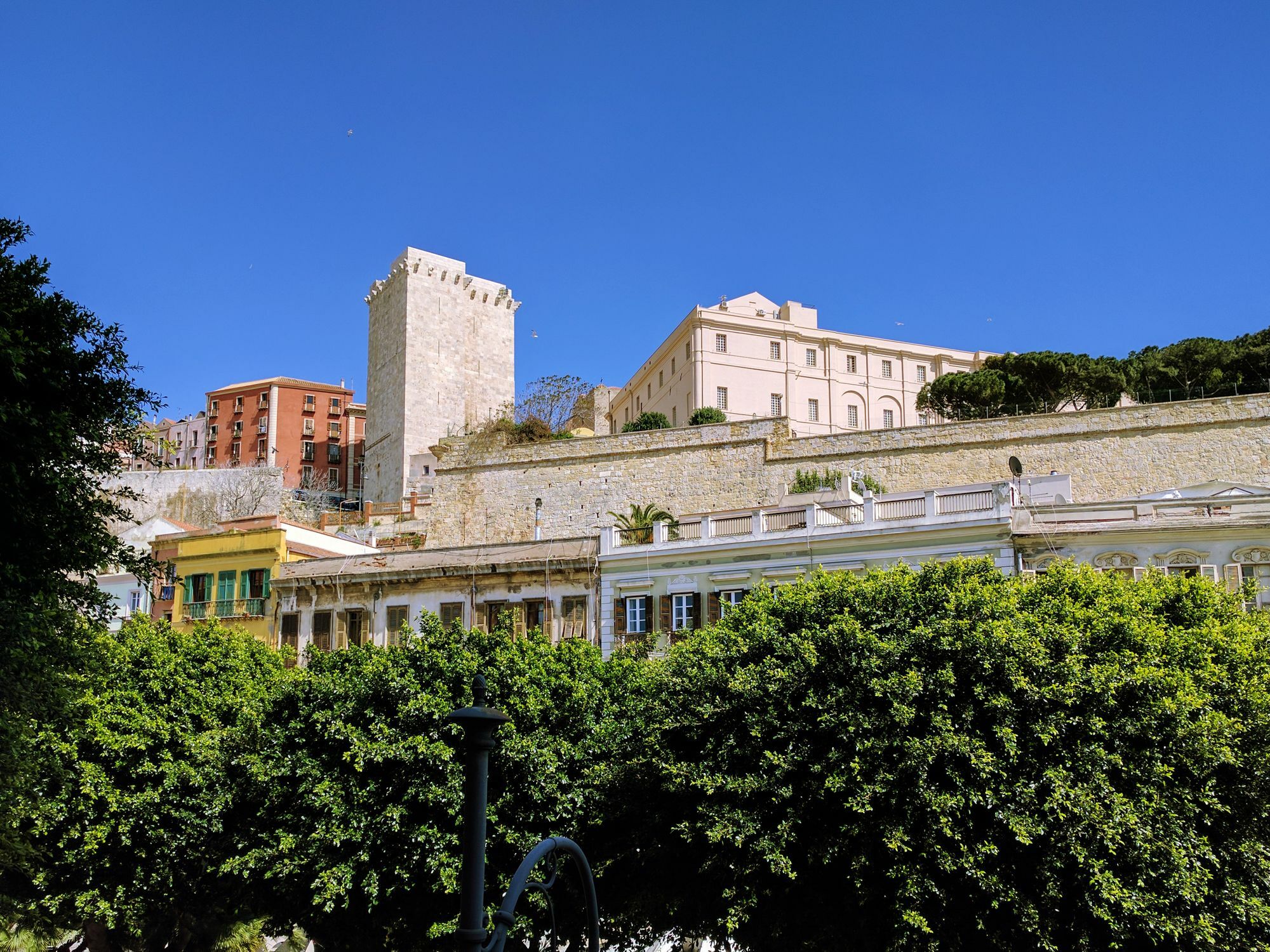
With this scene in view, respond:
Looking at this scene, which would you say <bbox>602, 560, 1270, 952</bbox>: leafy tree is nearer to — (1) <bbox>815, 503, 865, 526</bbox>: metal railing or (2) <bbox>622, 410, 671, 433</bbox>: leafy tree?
Answer: (1) <bbox>815, 503, 865, 526</bbox>: metal railing

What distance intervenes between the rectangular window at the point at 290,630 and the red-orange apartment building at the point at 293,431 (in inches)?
1754

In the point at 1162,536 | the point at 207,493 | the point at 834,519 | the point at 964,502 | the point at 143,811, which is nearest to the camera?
the point at 143,811

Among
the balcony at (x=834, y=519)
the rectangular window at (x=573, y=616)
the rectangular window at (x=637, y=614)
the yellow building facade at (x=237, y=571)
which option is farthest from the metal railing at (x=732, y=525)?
the yellow building facade at (x=237, y=571)

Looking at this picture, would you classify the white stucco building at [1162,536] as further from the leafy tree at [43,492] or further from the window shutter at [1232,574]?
the leafy tree at [43,492]

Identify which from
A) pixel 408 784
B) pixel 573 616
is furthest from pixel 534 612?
pixel 408 784

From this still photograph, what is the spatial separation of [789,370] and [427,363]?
2066 centimetres

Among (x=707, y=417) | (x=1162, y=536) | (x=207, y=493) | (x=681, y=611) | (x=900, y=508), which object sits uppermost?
(x=707, y=417)

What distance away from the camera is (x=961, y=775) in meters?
16.8

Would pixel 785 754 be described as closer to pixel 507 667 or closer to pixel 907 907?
pixel 907 907

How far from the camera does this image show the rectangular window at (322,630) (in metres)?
35.3

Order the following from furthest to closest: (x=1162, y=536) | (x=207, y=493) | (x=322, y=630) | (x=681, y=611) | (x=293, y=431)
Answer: (x=293, y=431)
(x=207, y=493)
(x=322, y=630)
(x=681, y=611)
(x=1162, y=536)

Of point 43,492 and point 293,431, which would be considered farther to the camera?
point 293,431

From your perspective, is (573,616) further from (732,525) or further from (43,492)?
(43,492)

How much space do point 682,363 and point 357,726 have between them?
47358 millimetres
